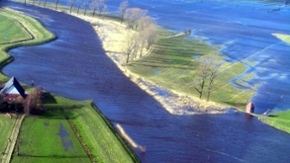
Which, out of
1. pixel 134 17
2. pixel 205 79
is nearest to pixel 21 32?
pixel 134 17

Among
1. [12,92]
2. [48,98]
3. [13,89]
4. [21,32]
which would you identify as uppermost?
[21,32]

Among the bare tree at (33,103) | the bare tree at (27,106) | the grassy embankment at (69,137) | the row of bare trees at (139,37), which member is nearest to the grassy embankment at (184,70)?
the row of bare trees at (139,37)

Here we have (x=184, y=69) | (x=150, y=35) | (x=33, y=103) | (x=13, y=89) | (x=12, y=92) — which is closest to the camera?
(x=33, y=103)

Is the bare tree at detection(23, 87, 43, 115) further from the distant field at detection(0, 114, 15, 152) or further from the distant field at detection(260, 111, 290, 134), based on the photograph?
the distant field at detection(260, 111, 290, 134)

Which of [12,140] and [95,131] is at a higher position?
[95,131]

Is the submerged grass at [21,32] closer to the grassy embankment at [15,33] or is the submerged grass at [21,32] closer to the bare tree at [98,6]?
the grassy embankment at [15,33]

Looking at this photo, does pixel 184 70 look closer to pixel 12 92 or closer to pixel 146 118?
pixel 146 118

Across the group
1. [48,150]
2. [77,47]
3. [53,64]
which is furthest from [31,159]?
[77,47]
